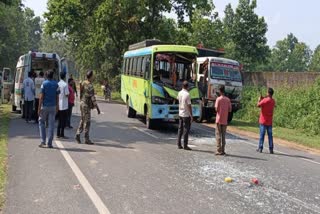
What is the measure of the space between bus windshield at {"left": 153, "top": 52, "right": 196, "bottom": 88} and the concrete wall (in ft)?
31.6

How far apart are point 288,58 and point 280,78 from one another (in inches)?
3669

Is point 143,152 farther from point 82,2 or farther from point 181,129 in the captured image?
point 82,2

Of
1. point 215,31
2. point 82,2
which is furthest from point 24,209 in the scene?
point 215,31

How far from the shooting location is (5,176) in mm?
9461

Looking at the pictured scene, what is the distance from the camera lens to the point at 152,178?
9812mm

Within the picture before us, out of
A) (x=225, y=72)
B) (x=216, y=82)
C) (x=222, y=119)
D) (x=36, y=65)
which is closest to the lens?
(x=222, y=119)

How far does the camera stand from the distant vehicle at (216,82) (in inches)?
951

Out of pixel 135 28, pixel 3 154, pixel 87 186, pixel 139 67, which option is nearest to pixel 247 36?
pixel 135 28

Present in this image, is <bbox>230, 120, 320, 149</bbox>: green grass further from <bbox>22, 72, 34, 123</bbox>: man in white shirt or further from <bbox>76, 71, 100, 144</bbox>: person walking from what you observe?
<bbox>22, 72, 34, 123</bbox>: man in white shirt

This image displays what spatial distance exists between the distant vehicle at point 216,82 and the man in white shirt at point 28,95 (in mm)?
8178

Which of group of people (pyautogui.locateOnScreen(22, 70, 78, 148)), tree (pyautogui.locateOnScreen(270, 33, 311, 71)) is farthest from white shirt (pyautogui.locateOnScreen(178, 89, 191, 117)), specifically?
tree (pyautogui.locateOnScreen(270, 33, 311, 71))

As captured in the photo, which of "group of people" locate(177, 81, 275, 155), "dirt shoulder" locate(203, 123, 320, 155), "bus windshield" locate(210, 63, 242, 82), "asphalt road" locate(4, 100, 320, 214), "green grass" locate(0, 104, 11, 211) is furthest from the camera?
"bus windshield" locate(210, 63, 242, 82)

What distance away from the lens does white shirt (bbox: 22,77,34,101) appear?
63.9 feet

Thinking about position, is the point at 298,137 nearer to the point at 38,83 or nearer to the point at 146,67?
the point at 146,67
